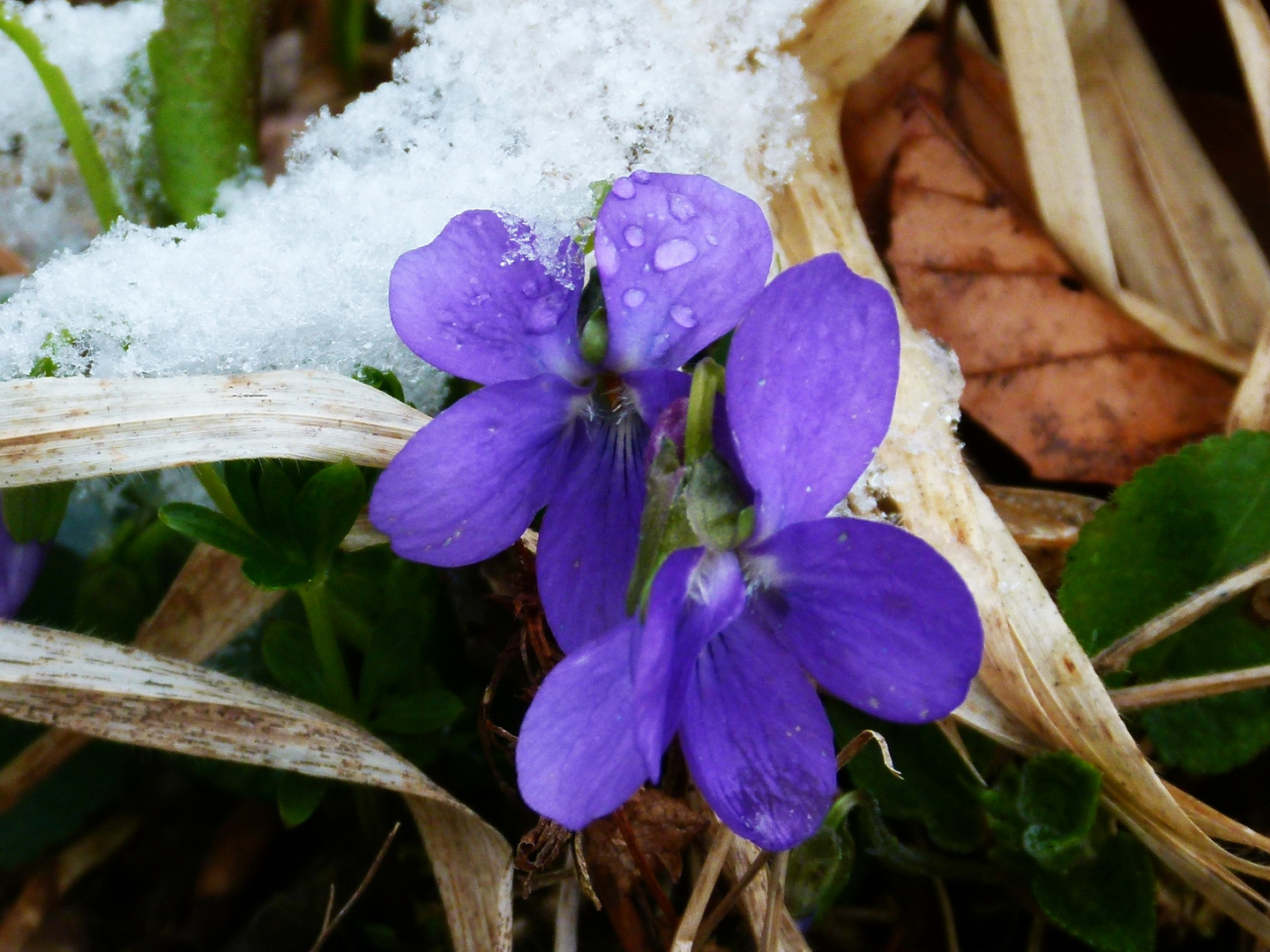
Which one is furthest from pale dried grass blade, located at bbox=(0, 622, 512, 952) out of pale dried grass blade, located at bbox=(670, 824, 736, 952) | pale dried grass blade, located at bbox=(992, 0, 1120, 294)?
pale dried grass blade, located at bbox=(992, 0, 1120, 294)

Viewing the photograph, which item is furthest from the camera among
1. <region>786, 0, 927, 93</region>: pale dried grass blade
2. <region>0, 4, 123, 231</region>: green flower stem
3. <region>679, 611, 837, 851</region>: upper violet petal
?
<region>786, 0, 927, 93</region>: pale dried grass blade

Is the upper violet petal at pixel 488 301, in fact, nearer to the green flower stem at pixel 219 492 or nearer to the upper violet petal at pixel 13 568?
the green flower stem at pixel 219 492

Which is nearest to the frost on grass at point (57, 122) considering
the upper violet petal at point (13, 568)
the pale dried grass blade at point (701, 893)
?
the upper violet petal at point (13, 568)

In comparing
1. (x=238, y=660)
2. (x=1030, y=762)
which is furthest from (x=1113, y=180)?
(x=238, y=660)

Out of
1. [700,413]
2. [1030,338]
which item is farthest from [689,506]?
[1030,338]

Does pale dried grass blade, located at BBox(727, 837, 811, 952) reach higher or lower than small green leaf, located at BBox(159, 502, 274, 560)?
lower

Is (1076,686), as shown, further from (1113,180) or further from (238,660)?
(238,660)

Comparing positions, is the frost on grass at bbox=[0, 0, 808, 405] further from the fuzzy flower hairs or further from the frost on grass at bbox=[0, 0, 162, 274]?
the frost on grass at bbox=[0, 0, 162, 274]
